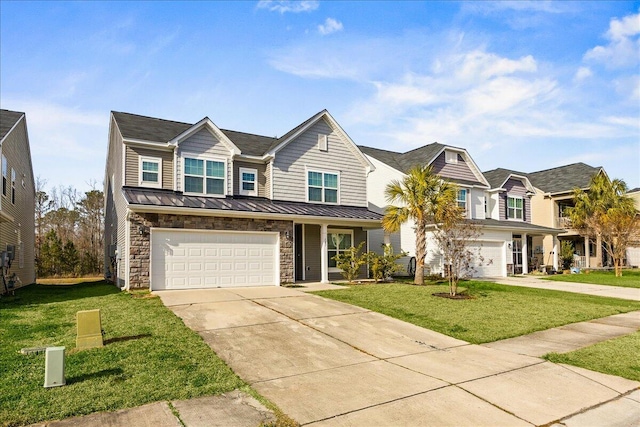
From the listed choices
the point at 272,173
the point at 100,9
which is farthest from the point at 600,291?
the point at 100,9

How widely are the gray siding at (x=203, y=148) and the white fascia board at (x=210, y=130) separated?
0.15 metres

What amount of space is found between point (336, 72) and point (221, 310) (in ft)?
32.8

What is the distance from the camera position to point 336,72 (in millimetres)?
15539

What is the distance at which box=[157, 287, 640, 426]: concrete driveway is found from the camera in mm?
4562

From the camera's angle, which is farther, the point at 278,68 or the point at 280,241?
the point at 280,241

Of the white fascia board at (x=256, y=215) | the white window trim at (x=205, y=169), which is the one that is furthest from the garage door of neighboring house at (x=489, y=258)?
the white window trim at (x=205, y=169)

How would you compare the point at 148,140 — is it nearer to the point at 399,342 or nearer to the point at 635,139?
the point at 399,342

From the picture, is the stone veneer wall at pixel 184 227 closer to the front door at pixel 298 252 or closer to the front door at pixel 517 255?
the front door at pixel 298 252

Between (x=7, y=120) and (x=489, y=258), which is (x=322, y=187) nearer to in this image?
(x=489, y=258)

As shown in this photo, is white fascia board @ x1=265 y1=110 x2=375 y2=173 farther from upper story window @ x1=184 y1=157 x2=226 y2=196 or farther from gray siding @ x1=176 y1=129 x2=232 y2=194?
upper story window @ x1=184 y1=157 x2=226 y2=196

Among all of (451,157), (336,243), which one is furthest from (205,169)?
(451,157)

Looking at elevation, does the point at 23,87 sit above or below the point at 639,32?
below

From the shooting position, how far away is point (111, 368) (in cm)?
568

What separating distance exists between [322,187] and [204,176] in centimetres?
553
